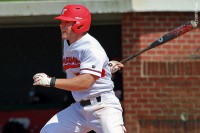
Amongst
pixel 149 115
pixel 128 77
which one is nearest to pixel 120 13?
pixel 128 77

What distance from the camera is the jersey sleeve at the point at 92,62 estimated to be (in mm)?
6078

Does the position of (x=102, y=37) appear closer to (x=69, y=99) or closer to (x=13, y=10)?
(x=69, y=99)

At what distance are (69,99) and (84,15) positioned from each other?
453cm

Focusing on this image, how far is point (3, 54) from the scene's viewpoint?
38.0 ft

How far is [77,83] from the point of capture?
6.03 m

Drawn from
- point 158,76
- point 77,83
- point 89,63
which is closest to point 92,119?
point 77,83

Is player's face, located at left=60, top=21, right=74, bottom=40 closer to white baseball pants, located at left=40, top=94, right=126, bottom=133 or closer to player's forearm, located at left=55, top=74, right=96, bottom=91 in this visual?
player's forearm, located at left=55, top=74, right=96, bottom=91

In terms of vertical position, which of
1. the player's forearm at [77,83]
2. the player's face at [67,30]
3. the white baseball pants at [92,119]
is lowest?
the white baseball pants at [92,119]

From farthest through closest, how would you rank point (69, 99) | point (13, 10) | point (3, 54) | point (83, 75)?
point (3, 54) → point (69, 99) → point (13, 10) → point (83, 75)

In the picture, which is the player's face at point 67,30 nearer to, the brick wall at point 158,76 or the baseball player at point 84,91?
the baseball player at point 84,91

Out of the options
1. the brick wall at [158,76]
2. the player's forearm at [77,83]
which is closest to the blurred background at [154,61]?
the brick wall at [158,76]

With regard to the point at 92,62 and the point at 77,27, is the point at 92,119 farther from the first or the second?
the point at 77,27

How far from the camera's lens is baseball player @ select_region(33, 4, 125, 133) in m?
6.22

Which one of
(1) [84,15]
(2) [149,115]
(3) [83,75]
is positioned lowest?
(2) [149,115]
